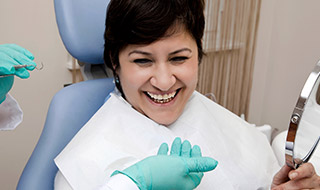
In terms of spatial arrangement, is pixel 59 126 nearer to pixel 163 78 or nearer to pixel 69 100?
pixel 69 100

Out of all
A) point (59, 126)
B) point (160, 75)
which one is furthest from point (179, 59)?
point (59, 126)

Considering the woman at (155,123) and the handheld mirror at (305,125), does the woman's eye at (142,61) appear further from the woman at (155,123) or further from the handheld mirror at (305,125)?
the handheld mirror at (305,125)

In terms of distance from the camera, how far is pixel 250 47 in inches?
96.5

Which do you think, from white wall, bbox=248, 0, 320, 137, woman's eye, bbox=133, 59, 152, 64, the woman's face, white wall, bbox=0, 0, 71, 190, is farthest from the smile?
white wall, bbox=248, 0, 320, 137

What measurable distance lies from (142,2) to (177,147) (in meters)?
0.43

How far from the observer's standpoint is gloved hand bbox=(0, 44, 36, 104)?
33.6 inches

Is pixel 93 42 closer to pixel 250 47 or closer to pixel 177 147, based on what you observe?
pixel 177 147

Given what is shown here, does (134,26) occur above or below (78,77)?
above

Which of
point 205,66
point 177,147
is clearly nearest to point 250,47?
point 205,66

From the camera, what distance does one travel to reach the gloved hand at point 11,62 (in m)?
0.85

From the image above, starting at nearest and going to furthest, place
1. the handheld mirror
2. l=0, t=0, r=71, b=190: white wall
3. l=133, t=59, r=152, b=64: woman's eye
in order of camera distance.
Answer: the handheld mirror, l=133, t=59, r=152, b=64: woman's eye, l=0, t=0, r=71, b=190: white wall

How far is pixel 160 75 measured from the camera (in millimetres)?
1010

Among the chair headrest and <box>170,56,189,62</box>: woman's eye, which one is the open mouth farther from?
the chair headrest

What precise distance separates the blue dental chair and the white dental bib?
7cm
